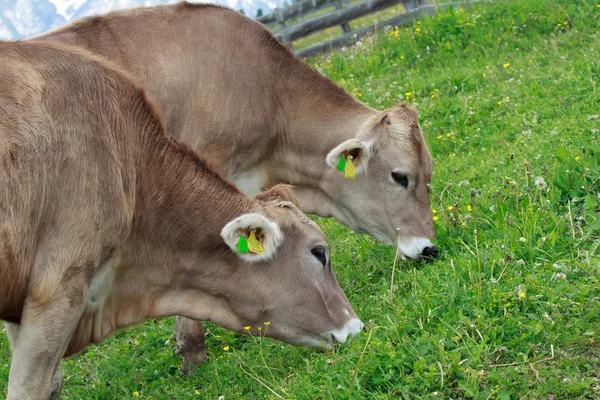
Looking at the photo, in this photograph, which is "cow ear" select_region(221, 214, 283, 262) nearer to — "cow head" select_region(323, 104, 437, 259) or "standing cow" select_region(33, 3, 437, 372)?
"standing cow" select_region(33, 3, 437, 372)

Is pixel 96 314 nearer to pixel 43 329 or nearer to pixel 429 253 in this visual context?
pixel 43 329

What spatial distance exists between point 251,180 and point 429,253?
223 cm

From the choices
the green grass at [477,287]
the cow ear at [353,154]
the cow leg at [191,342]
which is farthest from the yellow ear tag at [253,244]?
the cow ear at [353,154]

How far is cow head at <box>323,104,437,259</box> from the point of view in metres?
8.56

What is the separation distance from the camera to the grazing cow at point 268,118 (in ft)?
26.7

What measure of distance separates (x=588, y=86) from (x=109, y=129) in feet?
19.9

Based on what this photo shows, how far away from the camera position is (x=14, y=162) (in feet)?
17.7

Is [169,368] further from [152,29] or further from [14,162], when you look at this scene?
[152,29]

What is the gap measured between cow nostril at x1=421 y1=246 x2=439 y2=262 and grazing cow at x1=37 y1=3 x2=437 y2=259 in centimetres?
2

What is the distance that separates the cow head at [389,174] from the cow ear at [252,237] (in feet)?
8.24

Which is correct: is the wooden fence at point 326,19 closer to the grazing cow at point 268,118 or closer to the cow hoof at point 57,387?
the grazing cow at point 268,118

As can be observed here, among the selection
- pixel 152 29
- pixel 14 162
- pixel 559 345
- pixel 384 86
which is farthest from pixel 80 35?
pixel 384 86

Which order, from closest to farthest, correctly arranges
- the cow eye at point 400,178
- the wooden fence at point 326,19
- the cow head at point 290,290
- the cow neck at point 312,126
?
the cow head at point 290,290 < the cow eye at point 400,178 < the cow neck at point 312,126 < the wooden fence at point 326,19

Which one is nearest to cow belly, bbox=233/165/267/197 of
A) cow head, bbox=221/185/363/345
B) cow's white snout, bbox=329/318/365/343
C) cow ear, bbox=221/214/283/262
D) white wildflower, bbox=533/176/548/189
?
cow head, bbox=221/185/363/345
